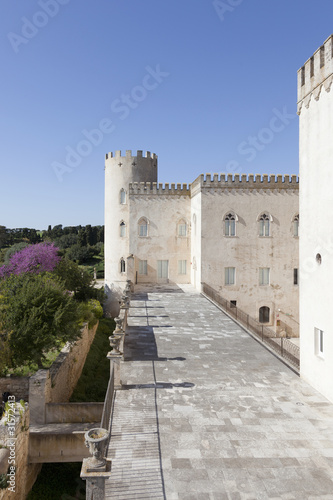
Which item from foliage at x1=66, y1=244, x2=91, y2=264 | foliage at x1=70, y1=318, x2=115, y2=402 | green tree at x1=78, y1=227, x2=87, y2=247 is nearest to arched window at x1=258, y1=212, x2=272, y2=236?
foliage at x1=70, y1=318, x2=115, y2=402

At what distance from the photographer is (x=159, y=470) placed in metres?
6.61

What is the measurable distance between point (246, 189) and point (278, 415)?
64.1ft

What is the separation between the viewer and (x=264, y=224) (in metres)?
26.5

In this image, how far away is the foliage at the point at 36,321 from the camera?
15.3 metres

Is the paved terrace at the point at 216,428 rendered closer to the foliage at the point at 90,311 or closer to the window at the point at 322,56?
the window at the point at 322,56

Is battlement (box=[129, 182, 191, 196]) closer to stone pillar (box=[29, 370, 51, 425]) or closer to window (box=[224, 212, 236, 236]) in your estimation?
window (box=[224, 212, 236, 236])

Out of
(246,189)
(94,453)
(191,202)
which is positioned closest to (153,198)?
(191,202)

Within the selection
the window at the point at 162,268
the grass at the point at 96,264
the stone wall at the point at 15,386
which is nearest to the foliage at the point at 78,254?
the grass at the point at 96,264

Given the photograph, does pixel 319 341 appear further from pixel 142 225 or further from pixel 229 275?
pixel 142 225

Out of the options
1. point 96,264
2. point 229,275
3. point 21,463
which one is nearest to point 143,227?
point 229,275

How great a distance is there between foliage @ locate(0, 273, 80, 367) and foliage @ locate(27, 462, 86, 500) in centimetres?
447

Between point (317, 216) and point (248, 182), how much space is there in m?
16.6

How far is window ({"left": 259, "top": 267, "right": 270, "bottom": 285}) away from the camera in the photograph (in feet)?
87.6

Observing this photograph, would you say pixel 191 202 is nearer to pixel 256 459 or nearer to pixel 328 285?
pixel 328 285
